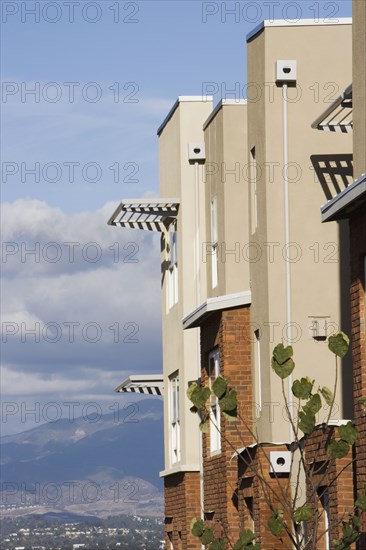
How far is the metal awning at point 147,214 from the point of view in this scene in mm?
38438

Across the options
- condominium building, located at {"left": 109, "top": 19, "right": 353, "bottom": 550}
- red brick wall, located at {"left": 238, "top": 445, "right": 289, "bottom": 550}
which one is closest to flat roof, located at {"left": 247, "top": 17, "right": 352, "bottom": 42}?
condominium building, located at {"left": 109, "top": 19, "right": 353, "bottom": 550}

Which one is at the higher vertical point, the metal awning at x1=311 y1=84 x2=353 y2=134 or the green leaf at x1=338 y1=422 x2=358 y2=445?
the metal awning at x1=311 y1=84 x2=353 y2=134

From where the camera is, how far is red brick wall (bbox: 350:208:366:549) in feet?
77.4

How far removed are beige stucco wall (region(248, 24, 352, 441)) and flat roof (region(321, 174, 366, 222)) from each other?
210 inches

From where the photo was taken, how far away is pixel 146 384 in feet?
150

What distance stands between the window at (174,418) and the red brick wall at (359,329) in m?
16.3

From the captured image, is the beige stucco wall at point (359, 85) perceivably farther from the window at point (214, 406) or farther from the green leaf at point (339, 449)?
the window at point (214, 406)

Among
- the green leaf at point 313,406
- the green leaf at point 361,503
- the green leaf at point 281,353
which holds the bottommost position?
the green leaf at point 361,503

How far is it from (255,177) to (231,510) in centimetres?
654

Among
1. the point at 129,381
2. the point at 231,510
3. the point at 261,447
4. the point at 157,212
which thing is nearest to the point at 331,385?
the point at 261,447

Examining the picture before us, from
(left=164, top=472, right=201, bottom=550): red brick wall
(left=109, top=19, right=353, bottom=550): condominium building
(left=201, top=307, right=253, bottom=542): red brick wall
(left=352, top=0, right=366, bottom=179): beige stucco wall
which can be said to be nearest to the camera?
(left=352, top=0, right=366, bottom=179): beige stucco wall

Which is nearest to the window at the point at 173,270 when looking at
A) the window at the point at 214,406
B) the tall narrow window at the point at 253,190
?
the window at the point at 214,406

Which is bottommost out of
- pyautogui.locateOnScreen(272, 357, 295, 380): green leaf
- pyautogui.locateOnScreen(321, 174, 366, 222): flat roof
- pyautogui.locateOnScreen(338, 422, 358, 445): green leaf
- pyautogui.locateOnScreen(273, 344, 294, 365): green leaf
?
pyautogui.locateOnScreen(338, 422, 358, 445): green leaf

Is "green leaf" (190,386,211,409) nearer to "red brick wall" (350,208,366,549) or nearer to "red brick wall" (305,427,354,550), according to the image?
"red brick wall" (305,427,354,550)
